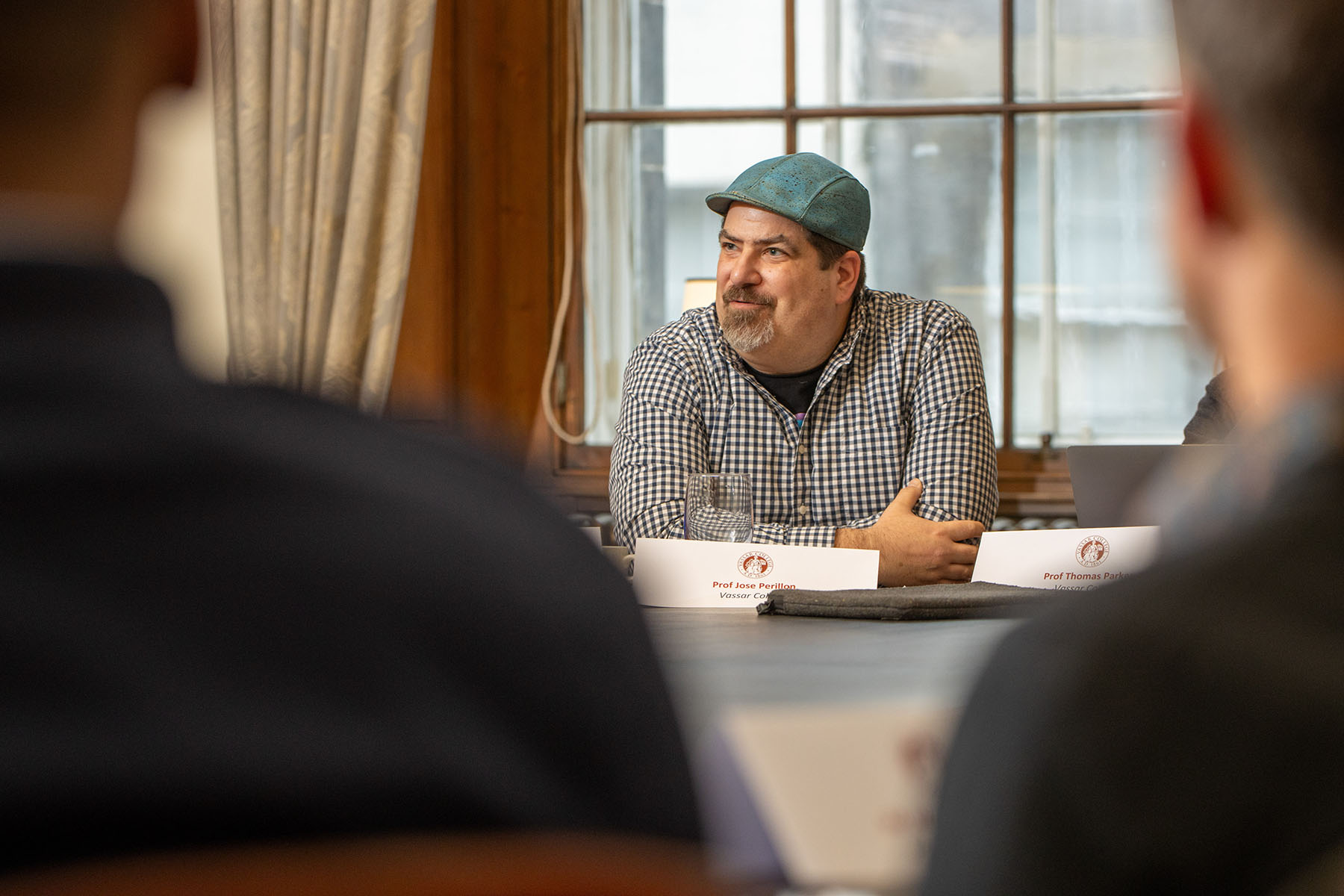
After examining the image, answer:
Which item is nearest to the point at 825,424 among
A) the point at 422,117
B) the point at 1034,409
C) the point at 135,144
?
the point at 1034,409

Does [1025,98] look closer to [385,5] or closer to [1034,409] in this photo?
[1034,409]

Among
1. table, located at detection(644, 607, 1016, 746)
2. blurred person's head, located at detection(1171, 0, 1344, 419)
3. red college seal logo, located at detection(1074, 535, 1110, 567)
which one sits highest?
blurred person's head, located at detection(1171, 0, 1344, 419)

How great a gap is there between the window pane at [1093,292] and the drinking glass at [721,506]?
169cm

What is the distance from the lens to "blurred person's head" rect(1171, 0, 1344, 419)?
38cm

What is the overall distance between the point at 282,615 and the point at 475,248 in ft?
9.86

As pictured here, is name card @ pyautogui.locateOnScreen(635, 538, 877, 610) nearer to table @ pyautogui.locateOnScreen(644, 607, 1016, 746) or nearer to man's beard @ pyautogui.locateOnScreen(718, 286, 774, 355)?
table @ pyautogui.locateOnScreen(644, 607, 1016, 746)

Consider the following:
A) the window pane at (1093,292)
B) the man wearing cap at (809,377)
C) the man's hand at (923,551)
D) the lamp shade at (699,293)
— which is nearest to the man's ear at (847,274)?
the man wearing cap at (809,377)

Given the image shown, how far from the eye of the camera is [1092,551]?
5.37 ft

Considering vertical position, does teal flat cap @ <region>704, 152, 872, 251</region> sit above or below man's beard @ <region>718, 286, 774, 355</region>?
above

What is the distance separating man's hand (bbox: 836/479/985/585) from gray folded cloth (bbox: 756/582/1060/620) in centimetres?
28

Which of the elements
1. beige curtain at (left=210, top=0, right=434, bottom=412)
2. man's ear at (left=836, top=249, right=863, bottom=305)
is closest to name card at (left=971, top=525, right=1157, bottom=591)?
man's ear at (left=836, top=249, right=863, bottom=305)

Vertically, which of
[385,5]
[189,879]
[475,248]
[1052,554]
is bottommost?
[1052,554]

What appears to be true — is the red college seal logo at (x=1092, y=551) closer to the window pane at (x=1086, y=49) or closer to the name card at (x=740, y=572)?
the name card at (x=740, y=572)

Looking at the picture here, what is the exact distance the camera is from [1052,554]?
1668 mm
